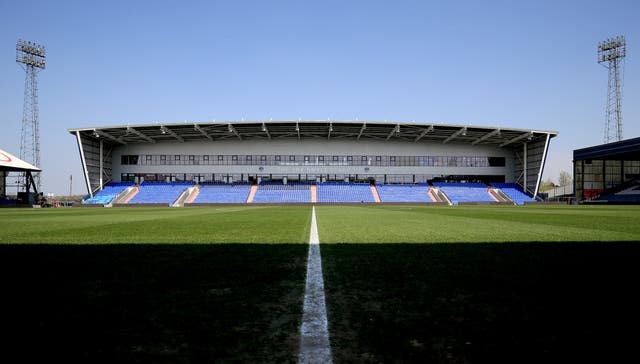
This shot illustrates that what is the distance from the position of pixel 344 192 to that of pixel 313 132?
10.4m

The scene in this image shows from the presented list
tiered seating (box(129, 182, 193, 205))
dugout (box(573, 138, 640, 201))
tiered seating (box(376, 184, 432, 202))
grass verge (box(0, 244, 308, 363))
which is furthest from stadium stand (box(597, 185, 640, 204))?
tiered seating (box(129, 182, 193, 205))

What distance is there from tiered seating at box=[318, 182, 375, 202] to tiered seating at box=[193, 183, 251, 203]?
458 inches

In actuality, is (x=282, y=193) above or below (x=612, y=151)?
below

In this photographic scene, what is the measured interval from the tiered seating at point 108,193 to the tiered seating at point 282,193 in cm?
2079

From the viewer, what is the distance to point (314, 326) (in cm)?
263

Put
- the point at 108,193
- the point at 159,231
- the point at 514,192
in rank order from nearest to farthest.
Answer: the point at 159,231
the point at 108,193
the point at 514,192

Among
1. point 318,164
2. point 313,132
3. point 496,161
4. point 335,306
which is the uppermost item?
point 313,132

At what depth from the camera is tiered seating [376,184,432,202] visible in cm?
5544

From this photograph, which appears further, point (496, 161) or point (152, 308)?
point (496, 161)

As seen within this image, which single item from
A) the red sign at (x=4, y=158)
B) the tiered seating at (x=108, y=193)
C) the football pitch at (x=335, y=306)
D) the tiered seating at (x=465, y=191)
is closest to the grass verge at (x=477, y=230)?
the football pitch at (x=335, y=306)

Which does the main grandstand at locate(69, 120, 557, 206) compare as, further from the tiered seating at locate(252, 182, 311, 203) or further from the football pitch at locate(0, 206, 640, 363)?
the football pitch at locate(0, 206, 640, 363)

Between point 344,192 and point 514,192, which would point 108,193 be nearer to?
point 344,192

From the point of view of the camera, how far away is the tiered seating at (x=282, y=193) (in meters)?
54.7

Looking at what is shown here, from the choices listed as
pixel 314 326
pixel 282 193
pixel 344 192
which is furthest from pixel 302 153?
pixel 314 326
